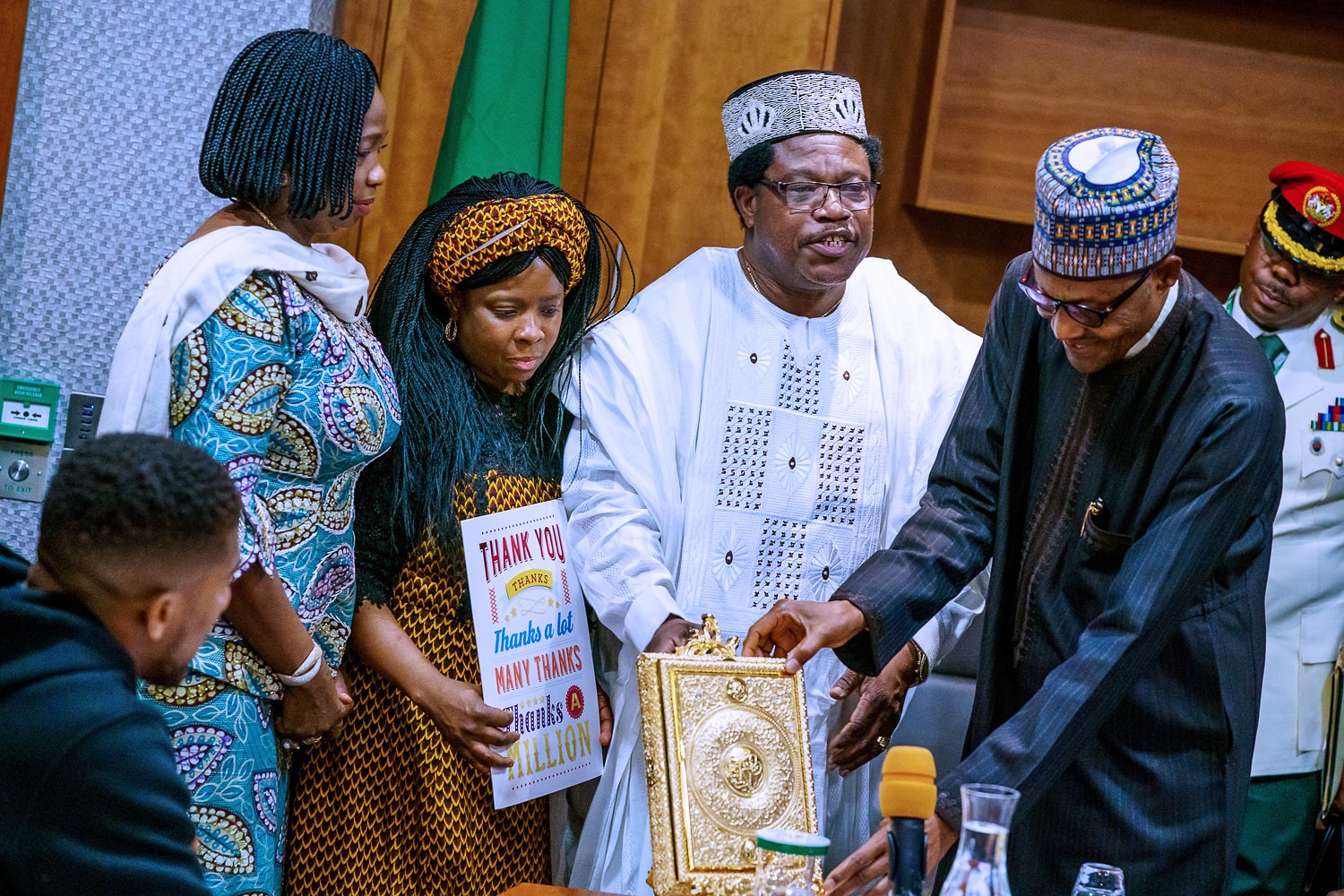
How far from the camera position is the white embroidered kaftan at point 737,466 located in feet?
9.09

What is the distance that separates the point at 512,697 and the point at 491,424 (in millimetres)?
518

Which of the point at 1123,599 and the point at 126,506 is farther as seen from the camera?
the point at 1123,599

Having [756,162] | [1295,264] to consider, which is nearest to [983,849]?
[756,162]

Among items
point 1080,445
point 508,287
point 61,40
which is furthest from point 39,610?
point 61,40

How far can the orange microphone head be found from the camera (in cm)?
159

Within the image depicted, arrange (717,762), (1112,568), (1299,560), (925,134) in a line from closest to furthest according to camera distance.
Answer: (717,762)
(1112,568)
(1299,560)
(925,134)

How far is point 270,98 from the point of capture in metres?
2.41

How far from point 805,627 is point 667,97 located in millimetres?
2180

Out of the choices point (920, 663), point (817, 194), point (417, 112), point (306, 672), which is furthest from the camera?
point (417, 112)

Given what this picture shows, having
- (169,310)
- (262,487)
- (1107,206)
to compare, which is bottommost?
(262,487)

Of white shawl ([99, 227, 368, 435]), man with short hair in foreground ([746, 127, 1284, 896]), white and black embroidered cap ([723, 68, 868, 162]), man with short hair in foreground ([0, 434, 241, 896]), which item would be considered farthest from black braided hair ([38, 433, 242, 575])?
white and black embroidered cap ([723, 68, 868, 162])

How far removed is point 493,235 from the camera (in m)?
2.72

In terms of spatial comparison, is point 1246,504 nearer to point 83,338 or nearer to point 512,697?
point 512,697

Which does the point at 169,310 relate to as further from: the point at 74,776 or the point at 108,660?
the point at 74,776
